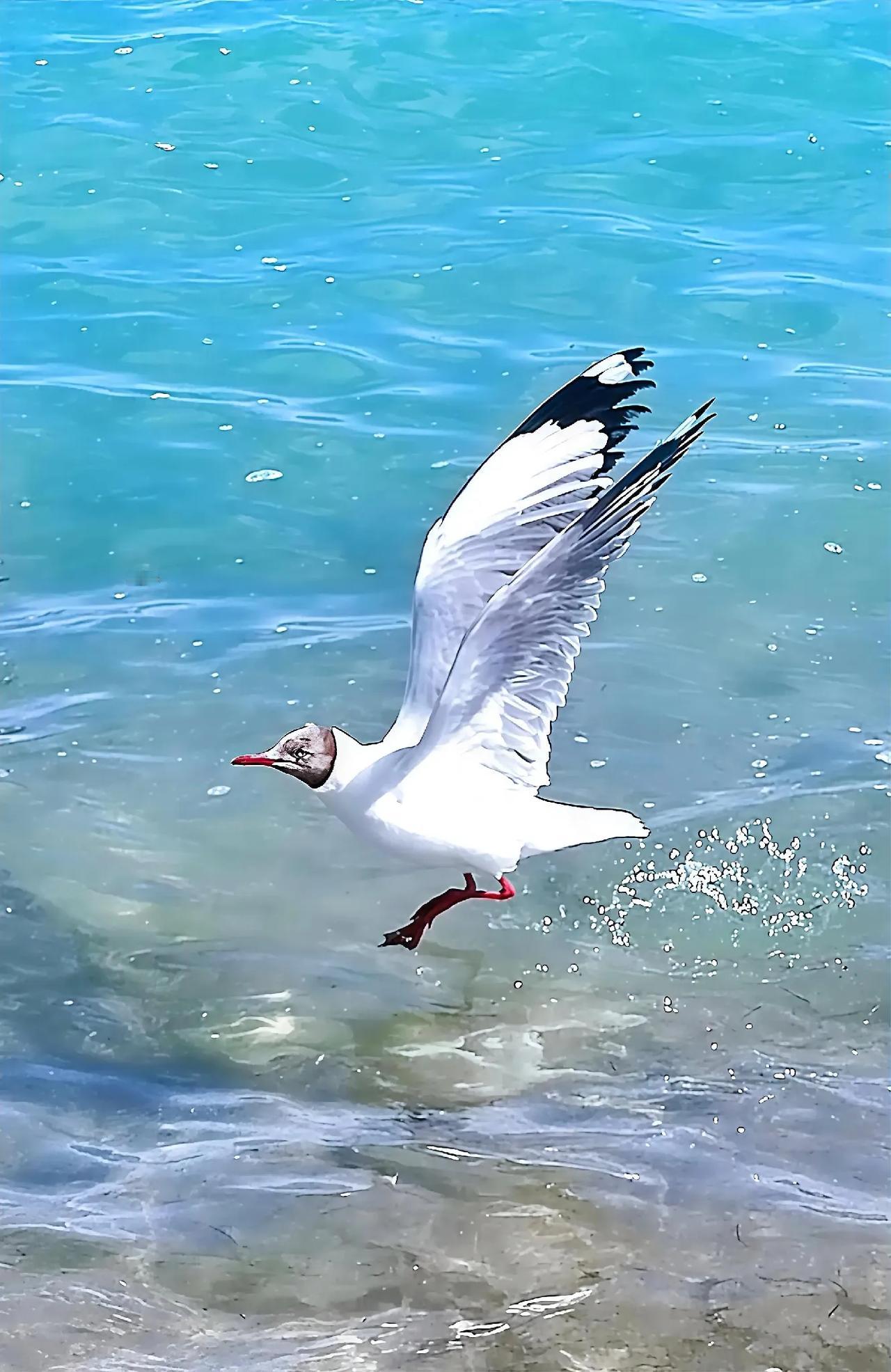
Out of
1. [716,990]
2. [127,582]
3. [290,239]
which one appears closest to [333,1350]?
[716,990]

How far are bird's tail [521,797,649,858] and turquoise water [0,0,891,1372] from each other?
468 millimetres

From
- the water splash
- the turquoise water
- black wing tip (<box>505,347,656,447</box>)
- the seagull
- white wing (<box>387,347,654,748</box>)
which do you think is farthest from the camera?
the water splash

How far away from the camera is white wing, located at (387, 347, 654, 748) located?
201 inches

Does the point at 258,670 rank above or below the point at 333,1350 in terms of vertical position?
below

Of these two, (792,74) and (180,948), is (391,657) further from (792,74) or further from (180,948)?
(792,74)

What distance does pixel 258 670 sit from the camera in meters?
7.25

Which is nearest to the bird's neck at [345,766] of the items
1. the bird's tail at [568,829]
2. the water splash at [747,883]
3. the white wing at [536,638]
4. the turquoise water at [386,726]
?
the white wing at [536,638]

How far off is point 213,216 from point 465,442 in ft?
13.9

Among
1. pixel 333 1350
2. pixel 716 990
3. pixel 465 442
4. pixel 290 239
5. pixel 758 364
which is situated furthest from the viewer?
pixel 290 239

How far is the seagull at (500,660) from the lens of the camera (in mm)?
4453

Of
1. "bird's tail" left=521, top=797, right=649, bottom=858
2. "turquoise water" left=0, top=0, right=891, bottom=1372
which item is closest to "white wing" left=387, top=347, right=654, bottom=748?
"bird's tail" left=521, top=797, right=649, bottom=858

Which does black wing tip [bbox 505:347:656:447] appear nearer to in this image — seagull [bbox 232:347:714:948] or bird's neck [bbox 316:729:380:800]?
seagull [bbox 232:347:714:948]

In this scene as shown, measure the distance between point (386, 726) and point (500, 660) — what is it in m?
2.21

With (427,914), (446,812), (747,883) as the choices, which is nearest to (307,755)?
(446,812)
